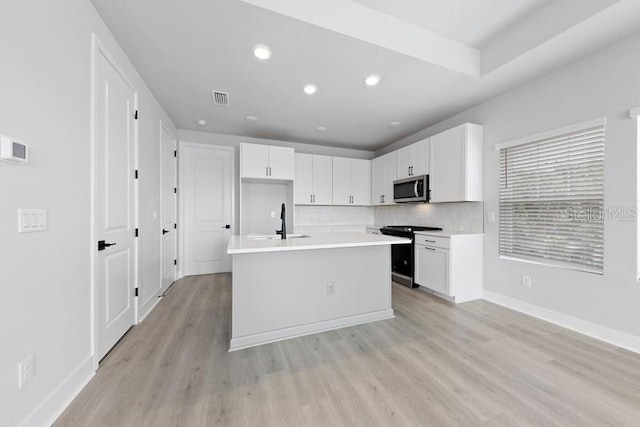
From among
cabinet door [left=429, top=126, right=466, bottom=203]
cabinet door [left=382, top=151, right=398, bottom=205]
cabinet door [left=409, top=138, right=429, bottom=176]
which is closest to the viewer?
cabinet door [left=429, top=126, right=466, bottom=203]

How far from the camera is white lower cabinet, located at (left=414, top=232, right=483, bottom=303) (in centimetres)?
308

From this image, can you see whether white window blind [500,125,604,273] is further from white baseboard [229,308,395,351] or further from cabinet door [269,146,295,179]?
cabinet door [269,146,295,179]

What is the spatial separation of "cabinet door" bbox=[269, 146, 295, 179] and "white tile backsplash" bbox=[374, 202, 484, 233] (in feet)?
7.45

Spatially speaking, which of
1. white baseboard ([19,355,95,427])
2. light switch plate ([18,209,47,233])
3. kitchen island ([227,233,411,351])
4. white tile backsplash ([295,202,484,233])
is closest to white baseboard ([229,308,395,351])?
kitchen island ([227,233,411,351])

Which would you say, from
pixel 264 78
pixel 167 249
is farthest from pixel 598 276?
pixel 167 249

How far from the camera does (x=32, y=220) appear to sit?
47.5 inches

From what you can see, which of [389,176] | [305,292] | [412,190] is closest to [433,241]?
[412,190]

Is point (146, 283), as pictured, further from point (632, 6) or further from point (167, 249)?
point (632, 6)

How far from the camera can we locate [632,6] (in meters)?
1.69

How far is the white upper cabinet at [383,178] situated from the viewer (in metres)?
4.60

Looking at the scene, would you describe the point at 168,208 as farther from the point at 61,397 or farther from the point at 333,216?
the point at 333,216

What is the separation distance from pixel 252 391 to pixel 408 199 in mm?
3486

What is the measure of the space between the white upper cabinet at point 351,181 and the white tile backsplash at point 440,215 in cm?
60

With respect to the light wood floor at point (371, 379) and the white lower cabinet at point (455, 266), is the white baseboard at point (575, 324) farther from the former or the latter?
the white lower cabinet at point (455, 266)
